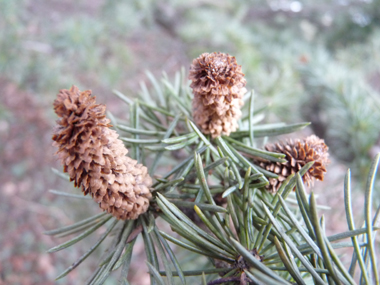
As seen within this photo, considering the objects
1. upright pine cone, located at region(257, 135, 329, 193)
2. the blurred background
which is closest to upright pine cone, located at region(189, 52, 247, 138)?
upright pine cone, located at region(257, 135, 329, 193)

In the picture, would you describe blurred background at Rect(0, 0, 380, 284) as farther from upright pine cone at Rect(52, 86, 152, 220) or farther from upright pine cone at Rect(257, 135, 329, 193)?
upright pine cone at Rect(52, 86, 152, 220)

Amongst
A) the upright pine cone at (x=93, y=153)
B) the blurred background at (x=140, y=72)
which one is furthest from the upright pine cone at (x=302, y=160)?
the blurred background at (x=140, y=72)

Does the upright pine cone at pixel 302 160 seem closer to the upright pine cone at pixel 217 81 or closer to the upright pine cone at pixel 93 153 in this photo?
the upright pine cone at pixel 217 81

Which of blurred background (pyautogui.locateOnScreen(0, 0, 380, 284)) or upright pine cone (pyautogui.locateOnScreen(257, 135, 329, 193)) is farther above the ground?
blurred background (pyautogui.locateOnScreen(0, 0, 380, 284))

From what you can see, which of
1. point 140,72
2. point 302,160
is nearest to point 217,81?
point 302,160

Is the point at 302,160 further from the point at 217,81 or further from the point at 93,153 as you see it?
the point at 93,153

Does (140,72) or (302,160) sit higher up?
(140,72)

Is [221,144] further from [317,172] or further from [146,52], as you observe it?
[146,52]
